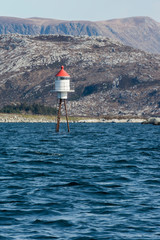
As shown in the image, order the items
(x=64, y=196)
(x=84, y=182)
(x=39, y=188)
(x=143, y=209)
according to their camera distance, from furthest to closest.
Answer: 1. (x=84, y=182)
2. (x=39, y=188)
3. (x=64, y=196)
4. (x=143, y=209)

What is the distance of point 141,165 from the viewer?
1455 inches

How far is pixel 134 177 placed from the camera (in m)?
30.1

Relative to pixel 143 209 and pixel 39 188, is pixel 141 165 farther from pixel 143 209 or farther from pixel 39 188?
pixel 143 209

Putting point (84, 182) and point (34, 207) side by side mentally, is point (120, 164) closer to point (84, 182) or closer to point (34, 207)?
point (84, 182)

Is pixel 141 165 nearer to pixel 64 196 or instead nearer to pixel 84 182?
pixel 84 182

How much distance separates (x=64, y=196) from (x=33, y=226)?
5.73m

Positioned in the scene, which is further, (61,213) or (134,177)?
(134,177)

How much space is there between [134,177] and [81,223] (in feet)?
41.7

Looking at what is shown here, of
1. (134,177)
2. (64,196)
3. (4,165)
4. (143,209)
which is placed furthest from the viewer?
(4,165)

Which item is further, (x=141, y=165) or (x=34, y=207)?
(x=141, y=165)

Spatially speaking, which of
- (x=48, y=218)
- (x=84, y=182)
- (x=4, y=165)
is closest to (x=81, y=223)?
(x=48, y=218)

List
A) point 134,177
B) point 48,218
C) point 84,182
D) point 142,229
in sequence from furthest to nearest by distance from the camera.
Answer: point 134,177
point 84,182
point 48,218
point 142,229

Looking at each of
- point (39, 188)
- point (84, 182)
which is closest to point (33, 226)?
point (39, 188)

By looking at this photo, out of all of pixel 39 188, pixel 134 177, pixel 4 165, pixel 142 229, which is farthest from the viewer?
pixel 4 165
